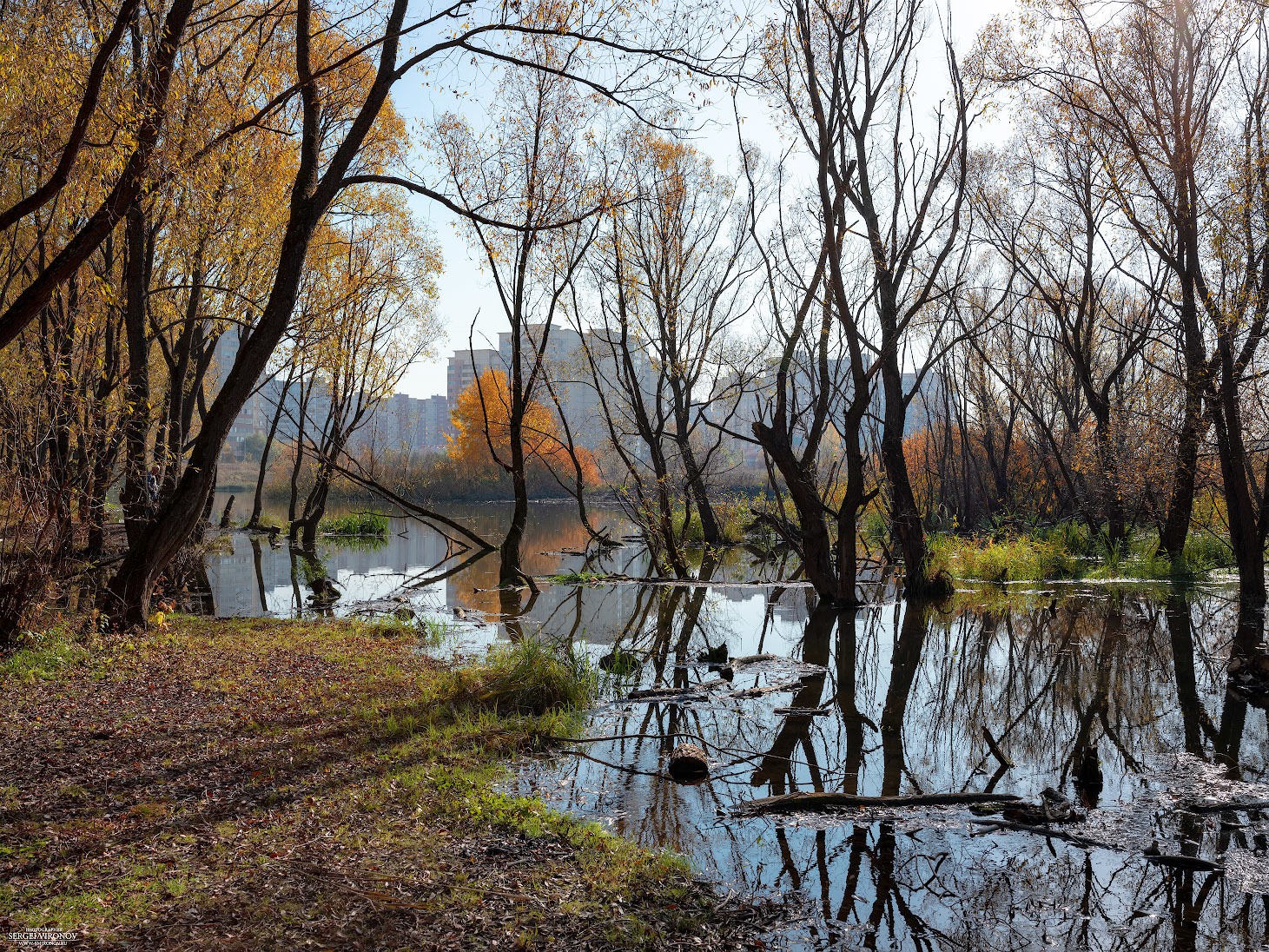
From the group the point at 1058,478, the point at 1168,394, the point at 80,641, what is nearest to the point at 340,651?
the point at 80,641

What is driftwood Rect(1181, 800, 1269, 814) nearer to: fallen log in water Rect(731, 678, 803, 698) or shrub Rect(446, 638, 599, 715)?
fallen log in water Rect(731, 678, 803, 698)

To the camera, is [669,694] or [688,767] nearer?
[688,767]

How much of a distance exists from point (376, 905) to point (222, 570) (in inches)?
622

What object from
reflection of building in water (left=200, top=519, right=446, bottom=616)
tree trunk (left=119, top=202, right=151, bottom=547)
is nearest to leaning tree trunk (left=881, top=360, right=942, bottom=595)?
reflection of building in water (left=200, top=519, right=446, bottom=616)

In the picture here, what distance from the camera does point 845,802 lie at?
4777 millimetres

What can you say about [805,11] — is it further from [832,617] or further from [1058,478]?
[1058,478]

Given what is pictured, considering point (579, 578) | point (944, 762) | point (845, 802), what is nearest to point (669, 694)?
point (944, 762)

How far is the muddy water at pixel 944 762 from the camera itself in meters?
3.73

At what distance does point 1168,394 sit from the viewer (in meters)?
15.9

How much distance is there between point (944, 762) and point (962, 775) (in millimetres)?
274

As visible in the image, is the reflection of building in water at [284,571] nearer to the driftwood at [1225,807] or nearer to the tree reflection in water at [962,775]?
the tree reflection in water at [962,775]

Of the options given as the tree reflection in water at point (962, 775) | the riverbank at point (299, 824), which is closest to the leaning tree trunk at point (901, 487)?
the tree reflection in water at point (962, 775)

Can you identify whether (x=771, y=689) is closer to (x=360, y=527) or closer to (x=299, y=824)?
(x=299, y=824)

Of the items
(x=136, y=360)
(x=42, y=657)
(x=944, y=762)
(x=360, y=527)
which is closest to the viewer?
(x=944, y=762)
